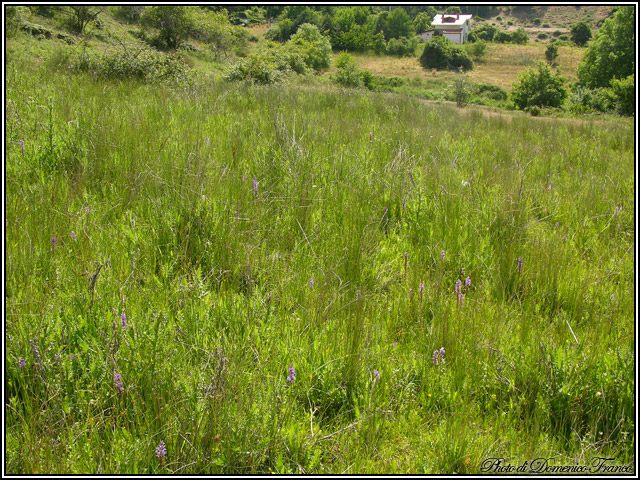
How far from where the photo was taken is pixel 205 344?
157 cm

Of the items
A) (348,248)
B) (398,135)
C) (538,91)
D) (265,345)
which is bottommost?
(265,345)

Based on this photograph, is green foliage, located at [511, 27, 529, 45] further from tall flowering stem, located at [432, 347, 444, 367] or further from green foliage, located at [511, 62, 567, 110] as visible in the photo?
tall flowering stem, located at [432, 347, 444, 367]

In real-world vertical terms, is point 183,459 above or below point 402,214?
below

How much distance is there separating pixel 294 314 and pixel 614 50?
48326 mm

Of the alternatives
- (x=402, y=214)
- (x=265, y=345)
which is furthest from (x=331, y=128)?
(x=265, y=345)

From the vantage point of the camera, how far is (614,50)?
37500 millimetres

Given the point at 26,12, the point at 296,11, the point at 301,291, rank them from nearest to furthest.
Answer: the point at 301,291 < the point at 26,12 < the point at 296,11

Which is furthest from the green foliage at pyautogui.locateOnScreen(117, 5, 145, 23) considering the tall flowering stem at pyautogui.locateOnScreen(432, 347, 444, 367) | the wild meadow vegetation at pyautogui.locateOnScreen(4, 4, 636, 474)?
the tall flowering stem at pyautogui.locateOnScreen(432, 347, 444, 367)

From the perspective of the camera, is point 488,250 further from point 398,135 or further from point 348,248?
point 398,135

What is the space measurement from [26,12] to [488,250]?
19.4 m

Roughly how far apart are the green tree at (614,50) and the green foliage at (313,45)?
2564cm

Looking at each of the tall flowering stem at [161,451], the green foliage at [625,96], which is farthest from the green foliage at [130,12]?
the green foliage at [625,96]

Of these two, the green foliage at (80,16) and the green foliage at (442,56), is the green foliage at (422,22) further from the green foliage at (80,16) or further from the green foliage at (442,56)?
the green foliage at (80,16)

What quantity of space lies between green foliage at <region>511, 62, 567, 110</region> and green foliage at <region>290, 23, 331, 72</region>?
689 inches
